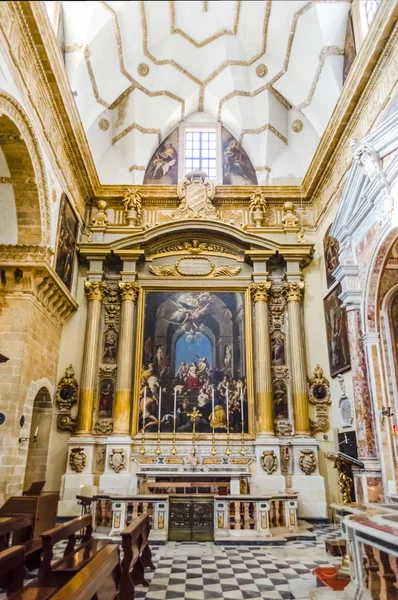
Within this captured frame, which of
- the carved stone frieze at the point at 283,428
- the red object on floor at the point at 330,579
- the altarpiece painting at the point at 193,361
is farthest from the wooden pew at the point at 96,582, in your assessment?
the carved stone frieze at the point at 283,428

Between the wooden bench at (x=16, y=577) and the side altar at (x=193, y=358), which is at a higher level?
the side altar at (x=193, y=358)

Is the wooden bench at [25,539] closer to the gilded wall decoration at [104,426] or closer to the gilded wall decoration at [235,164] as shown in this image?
the gilded wall decoration at [104,426]

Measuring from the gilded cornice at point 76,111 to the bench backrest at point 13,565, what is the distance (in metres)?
4.77

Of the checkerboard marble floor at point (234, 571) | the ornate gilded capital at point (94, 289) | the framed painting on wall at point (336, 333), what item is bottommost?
the checkerboard marble floor at point (234, 571)

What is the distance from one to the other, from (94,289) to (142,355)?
7.64ft

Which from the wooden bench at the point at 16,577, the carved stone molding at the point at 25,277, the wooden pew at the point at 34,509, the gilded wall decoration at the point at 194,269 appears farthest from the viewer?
the gilded wall decoration at the point at 194,269

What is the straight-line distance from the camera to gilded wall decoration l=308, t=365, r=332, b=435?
39.7 ft

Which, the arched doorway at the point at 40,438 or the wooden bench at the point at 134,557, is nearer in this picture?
the wooden bench at the point at 134,557

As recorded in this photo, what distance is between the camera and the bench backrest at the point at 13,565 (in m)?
4.06

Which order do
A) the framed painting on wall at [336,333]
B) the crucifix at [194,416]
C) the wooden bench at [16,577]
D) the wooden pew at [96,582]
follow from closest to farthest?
the wooden pew at [96,582]
the wooden bench at [16,577]
the framed painting on wall at [336,333]
the crucifix at [194,416]

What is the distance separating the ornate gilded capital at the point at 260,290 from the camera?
12.9 metres

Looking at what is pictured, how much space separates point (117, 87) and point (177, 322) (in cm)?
704

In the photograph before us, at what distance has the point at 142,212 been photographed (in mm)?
14109

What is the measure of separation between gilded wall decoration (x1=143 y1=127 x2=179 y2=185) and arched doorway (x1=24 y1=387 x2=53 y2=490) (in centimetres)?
719
